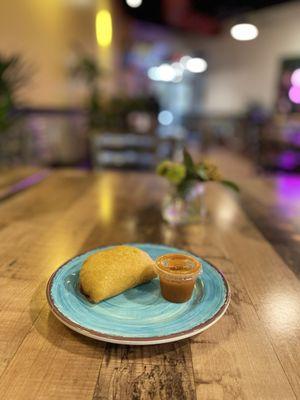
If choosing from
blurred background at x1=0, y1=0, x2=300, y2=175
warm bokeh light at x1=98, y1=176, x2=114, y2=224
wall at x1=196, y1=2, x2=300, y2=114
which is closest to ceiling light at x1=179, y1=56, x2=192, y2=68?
blurred background at x1=0, y1=0, x2=300, y2=175

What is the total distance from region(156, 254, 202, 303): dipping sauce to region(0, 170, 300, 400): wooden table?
3.4 inches

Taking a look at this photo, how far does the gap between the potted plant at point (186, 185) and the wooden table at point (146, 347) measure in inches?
2.3

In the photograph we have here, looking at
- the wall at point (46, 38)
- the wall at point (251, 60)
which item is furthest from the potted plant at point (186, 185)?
the wall at point (251, 60)

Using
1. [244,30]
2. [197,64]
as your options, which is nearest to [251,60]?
[197,64]

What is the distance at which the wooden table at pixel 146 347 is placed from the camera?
0.50 m

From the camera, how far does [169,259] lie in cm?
72

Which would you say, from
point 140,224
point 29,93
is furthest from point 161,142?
point 29,93

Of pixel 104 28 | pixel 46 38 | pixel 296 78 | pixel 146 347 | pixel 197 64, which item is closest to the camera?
pixel 146 347

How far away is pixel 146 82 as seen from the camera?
9.25 meters

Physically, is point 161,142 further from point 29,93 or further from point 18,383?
point 29,93

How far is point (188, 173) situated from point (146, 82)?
28.6ft

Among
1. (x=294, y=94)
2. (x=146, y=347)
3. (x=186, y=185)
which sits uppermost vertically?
(x=294, y=94)

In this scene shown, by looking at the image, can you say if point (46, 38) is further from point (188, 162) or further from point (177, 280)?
point (177, 280)

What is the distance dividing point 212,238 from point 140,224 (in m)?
0.26
